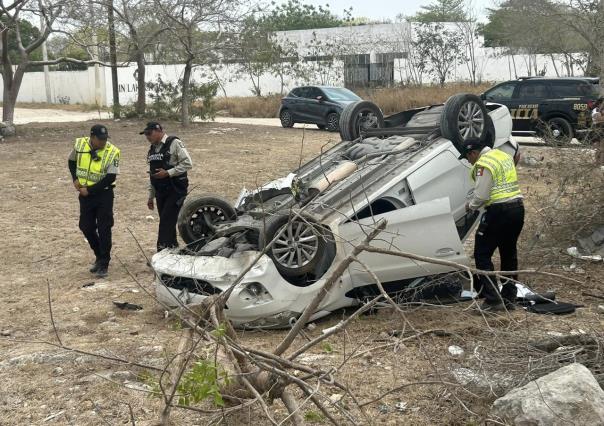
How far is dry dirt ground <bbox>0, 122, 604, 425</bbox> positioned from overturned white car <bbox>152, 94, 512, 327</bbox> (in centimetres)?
31

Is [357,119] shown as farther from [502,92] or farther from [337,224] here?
[502,92]

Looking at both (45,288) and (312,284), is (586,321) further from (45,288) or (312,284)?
(45,288)

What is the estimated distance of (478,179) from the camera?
19.0ft

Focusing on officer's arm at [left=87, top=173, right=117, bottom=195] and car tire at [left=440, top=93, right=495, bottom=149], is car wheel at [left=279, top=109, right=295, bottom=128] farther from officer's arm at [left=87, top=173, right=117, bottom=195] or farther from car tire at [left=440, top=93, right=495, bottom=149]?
car tire at [left=440, top=93, right=495, bottom=149]

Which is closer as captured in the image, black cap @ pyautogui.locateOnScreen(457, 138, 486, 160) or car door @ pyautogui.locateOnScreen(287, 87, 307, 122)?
black cap @ pyautogui.locateOnScreen(457, 138, 486, 160)

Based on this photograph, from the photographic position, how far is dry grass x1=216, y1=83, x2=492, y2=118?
26.8 meters

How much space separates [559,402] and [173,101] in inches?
788

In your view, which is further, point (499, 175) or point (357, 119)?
point (357, 119)

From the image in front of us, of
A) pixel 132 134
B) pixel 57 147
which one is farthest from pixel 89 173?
pixel 132 134

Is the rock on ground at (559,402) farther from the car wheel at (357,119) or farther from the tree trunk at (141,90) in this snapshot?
the tree trunk at (141,90)

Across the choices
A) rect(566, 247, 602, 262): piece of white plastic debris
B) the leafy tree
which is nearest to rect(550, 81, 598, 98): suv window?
rect(566, 247, 602, 262): piece of white plastic debris

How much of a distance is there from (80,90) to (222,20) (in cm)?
2647

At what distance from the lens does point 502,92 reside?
58.4ft

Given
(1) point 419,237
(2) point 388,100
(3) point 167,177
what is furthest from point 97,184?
(2) point 388,100
